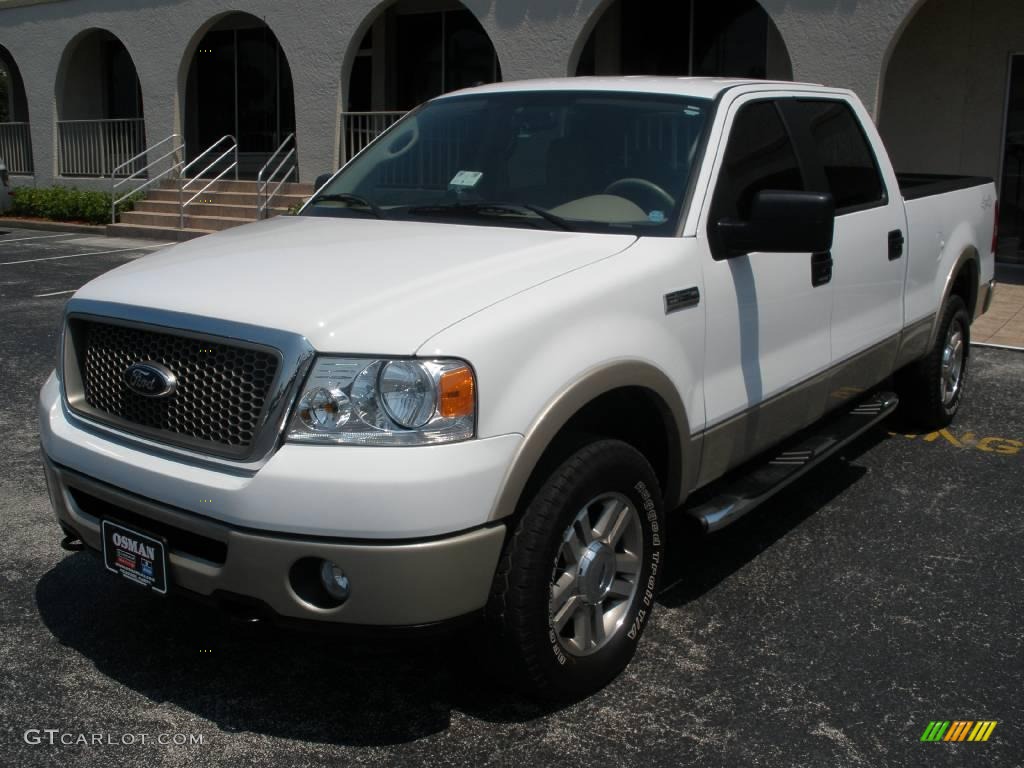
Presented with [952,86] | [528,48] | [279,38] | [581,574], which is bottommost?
[581,574]

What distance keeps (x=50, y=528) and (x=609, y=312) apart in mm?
2828

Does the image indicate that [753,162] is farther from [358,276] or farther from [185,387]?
[185,387]

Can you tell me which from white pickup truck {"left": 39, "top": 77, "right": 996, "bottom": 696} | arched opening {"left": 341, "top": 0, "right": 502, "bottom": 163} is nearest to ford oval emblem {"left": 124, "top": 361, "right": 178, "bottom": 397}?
white pickup truck {"left": 39, "top": 77, "right": 996, "bottom": 696}

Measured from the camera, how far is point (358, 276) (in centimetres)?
326

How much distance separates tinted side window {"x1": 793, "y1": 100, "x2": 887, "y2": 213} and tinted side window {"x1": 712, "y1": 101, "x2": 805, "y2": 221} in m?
0.29

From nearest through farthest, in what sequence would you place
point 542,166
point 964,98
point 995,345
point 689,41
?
point 542,166, point 995,345, point 964,98, point 689,41

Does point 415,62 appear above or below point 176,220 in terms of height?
above

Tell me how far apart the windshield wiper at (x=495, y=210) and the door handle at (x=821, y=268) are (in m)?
1.18

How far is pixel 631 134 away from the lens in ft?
13.8

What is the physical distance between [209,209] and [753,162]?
1468cm

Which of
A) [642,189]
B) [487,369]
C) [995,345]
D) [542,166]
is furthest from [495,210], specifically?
[995,345]

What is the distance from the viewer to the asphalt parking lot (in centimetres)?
318

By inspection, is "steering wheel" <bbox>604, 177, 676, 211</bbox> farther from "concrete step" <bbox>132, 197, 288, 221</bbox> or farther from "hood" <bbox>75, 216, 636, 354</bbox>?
"concrete step" <bbox>132, 197, 288, 221</bbox>

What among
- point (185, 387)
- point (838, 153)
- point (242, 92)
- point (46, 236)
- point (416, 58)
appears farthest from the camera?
point (242, 92)
